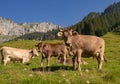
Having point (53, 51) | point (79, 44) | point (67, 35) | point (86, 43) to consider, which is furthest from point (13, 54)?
point (86, 43)

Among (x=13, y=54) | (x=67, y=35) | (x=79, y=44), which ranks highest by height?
(x=67, y=35)

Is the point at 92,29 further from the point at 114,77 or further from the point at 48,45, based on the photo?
the point at 114,77

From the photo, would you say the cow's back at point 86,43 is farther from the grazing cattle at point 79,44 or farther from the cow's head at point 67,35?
the cow's head at point 67,35

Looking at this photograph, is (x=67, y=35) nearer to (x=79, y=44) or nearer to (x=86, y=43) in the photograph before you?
(x=79, y=44)

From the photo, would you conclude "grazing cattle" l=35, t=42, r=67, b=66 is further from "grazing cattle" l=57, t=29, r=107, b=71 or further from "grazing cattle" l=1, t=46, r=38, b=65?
"grazing cattle" l=57, t=29, r=107, b=71

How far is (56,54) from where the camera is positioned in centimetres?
2725

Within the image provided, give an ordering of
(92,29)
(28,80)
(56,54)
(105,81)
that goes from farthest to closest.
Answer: (92,29) → (56,54) → (105,81) → (28,80)

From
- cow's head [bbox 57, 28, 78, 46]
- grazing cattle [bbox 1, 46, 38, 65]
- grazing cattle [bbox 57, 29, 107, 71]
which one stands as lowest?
grazing cattle [bbox 1, 46, 38, 65]

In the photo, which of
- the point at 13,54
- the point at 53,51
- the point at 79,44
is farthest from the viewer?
the point at 53,51

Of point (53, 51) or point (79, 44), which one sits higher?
point (79, 44)

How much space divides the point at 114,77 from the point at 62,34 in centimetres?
496

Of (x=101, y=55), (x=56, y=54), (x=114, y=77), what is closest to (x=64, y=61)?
(x=56, y=54)

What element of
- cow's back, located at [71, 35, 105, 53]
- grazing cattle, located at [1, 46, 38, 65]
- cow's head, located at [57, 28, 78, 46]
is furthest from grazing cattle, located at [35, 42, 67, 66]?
cow's head, located at [57, 28, 78, 46]

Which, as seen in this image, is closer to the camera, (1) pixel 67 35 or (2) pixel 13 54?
(1) pixel 67 35
